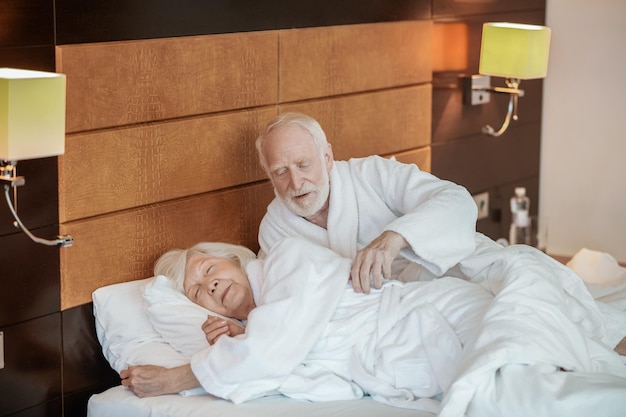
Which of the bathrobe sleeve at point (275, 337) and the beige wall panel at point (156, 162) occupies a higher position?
the beige wall panel at point (156, 162)

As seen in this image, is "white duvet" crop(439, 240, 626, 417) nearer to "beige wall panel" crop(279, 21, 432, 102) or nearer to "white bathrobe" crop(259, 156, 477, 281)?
"white bathrobe" crop(259, 156, 477, 281)

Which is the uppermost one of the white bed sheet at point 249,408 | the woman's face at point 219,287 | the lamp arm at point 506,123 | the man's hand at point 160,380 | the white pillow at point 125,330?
the lamp arm at point 506,123

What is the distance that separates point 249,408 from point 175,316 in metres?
0.40

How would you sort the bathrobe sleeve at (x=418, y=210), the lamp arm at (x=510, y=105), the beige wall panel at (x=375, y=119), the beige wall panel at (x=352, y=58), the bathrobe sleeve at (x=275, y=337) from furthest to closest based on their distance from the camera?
the lamp arm at (x=510, y=105), the beige wall panel at (x=375, y=119), the beige wall panel at (x=352, y=58), the bathrobe sleeve at (x=418, y=210), the bathrobe sleeve at (x=275, y=337)

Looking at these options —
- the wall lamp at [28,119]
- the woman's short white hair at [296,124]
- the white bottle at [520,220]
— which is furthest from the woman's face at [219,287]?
the white bottle at [520,220]

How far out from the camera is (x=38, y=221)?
8.16 feet

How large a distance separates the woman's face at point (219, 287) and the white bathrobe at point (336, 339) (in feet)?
0.50

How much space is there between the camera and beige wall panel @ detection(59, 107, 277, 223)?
2.57 metres

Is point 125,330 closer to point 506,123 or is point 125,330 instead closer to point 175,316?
point 175,316

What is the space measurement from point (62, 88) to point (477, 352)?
1.07 meters

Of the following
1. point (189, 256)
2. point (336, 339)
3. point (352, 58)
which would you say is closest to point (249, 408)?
point (336, 339)

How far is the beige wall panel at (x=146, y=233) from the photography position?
2611 millimetres

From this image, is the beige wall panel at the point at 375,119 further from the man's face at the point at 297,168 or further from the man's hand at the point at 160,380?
the man's hand at the point at 160,380

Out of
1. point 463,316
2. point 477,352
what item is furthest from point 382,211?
point 477,352
